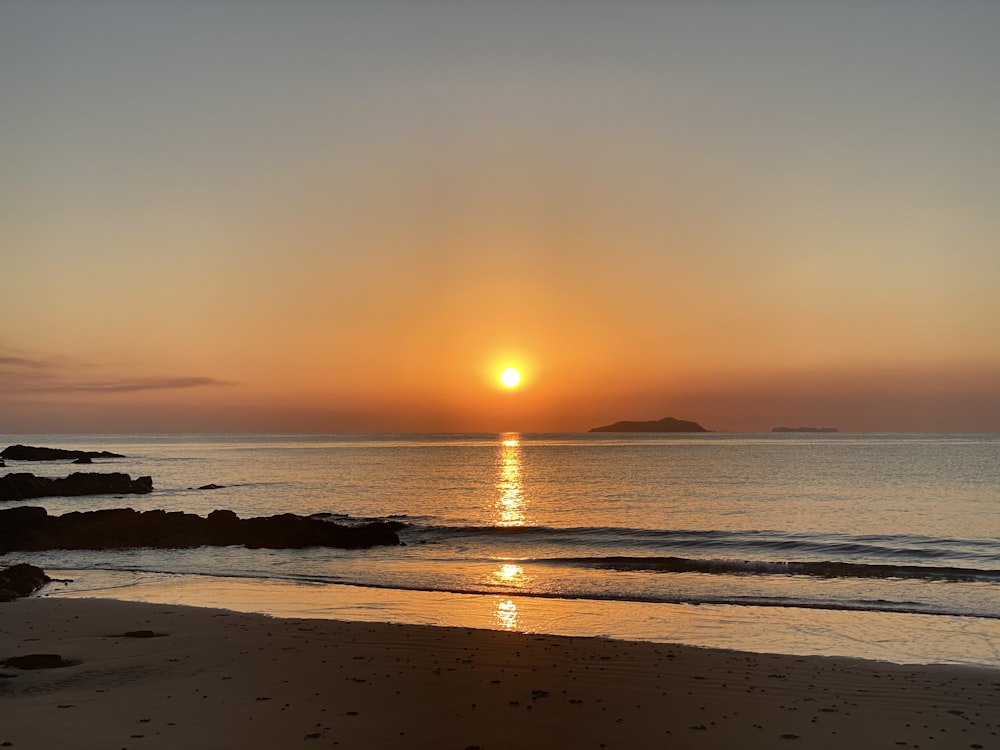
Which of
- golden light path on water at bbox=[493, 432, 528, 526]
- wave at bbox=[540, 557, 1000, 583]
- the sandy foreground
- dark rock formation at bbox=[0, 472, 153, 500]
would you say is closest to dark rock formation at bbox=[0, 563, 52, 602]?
the sandy foreground

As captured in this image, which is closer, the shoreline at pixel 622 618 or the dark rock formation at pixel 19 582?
the shoreline at pixel 622 618

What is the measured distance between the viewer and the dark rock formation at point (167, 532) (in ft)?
119

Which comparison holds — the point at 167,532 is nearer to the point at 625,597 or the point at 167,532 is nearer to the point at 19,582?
the point at 19,582

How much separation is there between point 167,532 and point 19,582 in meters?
15.3

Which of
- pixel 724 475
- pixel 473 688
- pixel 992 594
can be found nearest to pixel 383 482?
pixel 724 475

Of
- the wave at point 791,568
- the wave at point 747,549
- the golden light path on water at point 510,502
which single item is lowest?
the golden light path on water at point 510,502

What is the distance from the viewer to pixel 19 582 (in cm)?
2309

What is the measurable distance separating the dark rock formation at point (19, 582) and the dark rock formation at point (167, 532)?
1176 centimetres

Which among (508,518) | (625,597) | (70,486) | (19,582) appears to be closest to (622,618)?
(625,597)

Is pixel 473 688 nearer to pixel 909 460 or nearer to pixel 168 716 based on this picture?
pixel 168 716

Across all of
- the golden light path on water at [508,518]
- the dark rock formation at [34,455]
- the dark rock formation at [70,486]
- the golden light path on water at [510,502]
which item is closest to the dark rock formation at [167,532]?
the golden light path on water at [508,518]

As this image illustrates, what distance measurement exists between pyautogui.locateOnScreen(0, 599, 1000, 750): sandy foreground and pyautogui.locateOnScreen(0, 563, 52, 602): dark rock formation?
4550mm

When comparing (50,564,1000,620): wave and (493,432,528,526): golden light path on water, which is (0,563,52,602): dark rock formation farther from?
(493,432,528,526): golden light path on water

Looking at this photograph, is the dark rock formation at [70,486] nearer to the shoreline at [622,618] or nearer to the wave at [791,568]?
the shoreline at [622,618]
